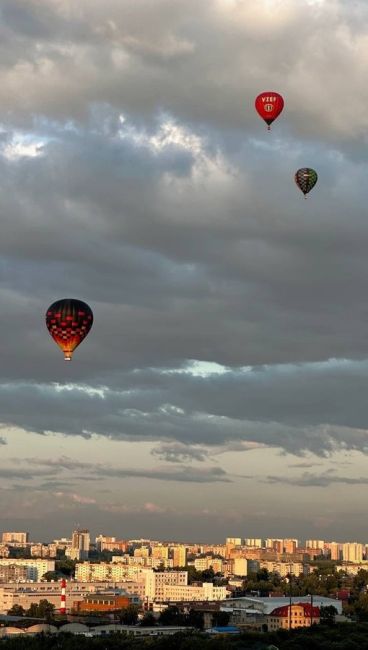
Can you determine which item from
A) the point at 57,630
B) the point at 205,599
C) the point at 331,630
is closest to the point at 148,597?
the point at 205,599

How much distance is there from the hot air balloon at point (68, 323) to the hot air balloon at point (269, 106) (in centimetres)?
1055

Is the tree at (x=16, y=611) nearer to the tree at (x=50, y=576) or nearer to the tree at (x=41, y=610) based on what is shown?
the tree at (x=41, y=610)

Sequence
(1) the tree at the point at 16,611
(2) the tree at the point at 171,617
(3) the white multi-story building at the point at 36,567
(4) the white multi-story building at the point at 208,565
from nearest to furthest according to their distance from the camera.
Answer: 1. (2) the tree at the point at 171,617
2. (1) the tree at the point at 16,611
3. (3) the white multi-story building at the point at 36,567
4. (4) the white multi-story building at the point at 208,565

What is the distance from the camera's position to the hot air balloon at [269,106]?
160ft

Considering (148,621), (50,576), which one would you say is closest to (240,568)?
(50,576)

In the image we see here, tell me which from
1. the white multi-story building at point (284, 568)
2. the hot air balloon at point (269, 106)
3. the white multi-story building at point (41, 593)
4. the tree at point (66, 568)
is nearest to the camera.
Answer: the hot air balloon at point (269, 106)

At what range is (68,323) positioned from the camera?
49531 millimetres

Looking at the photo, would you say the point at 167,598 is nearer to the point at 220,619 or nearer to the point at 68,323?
the point at 220,619

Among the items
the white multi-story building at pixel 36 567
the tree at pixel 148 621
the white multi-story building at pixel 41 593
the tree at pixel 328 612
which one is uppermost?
the white multi-story building at pixel 36 567

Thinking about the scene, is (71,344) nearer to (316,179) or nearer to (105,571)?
(316,179)

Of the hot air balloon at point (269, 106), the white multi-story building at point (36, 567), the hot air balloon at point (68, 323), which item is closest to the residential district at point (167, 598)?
the white multi-story building at point (36, 567)

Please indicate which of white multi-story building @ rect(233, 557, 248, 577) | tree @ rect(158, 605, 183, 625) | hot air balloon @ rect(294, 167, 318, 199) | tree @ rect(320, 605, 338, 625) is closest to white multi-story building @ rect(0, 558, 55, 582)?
white multi-story building @ rect(233, 557, 248, 577)

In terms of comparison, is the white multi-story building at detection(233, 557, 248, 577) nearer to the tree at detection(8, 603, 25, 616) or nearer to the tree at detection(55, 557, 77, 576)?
the tree at detection(55, 557, 77, 576)

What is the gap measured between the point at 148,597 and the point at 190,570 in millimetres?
26128
